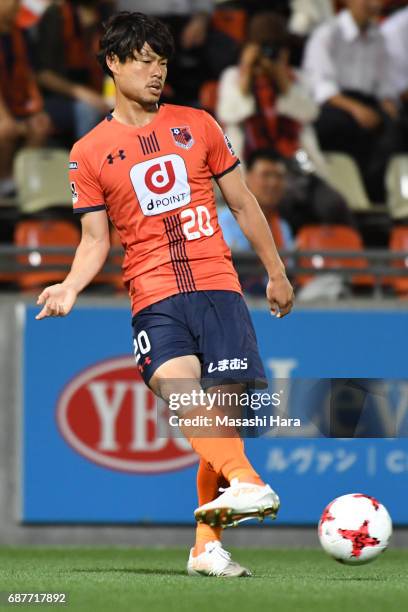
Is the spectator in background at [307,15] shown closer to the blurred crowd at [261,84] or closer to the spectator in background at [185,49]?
the blurred crowd at [261,84]

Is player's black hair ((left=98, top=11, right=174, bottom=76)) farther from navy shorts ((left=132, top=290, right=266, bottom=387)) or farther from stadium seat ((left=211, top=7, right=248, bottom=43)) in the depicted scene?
stadium seat ((left=211, top=7, right=248, bottom=43))

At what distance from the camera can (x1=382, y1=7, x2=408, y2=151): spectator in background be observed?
41.7ft

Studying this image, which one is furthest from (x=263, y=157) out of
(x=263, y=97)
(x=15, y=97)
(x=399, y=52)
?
(x=399, y=52)

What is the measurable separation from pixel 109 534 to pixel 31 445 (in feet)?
2.47

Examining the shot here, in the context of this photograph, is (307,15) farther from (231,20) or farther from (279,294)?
(279,294)

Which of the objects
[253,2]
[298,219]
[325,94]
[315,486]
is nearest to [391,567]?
[315,486]

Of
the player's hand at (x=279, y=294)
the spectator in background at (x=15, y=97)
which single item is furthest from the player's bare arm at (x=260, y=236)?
the spectator in background at (x=15, y=97)

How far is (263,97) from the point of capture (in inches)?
436

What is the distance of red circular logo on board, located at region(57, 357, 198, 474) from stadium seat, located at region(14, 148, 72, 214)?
181cm

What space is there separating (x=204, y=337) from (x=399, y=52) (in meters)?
7.79

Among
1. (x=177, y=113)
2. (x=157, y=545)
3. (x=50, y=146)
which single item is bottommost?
(x=157, y=545)

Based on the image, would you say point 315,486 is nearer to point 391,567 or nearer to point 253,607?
point 391,567

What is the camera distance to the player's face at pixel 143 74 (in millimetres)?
5488

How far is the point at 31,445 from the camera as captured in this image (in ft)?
28.8
